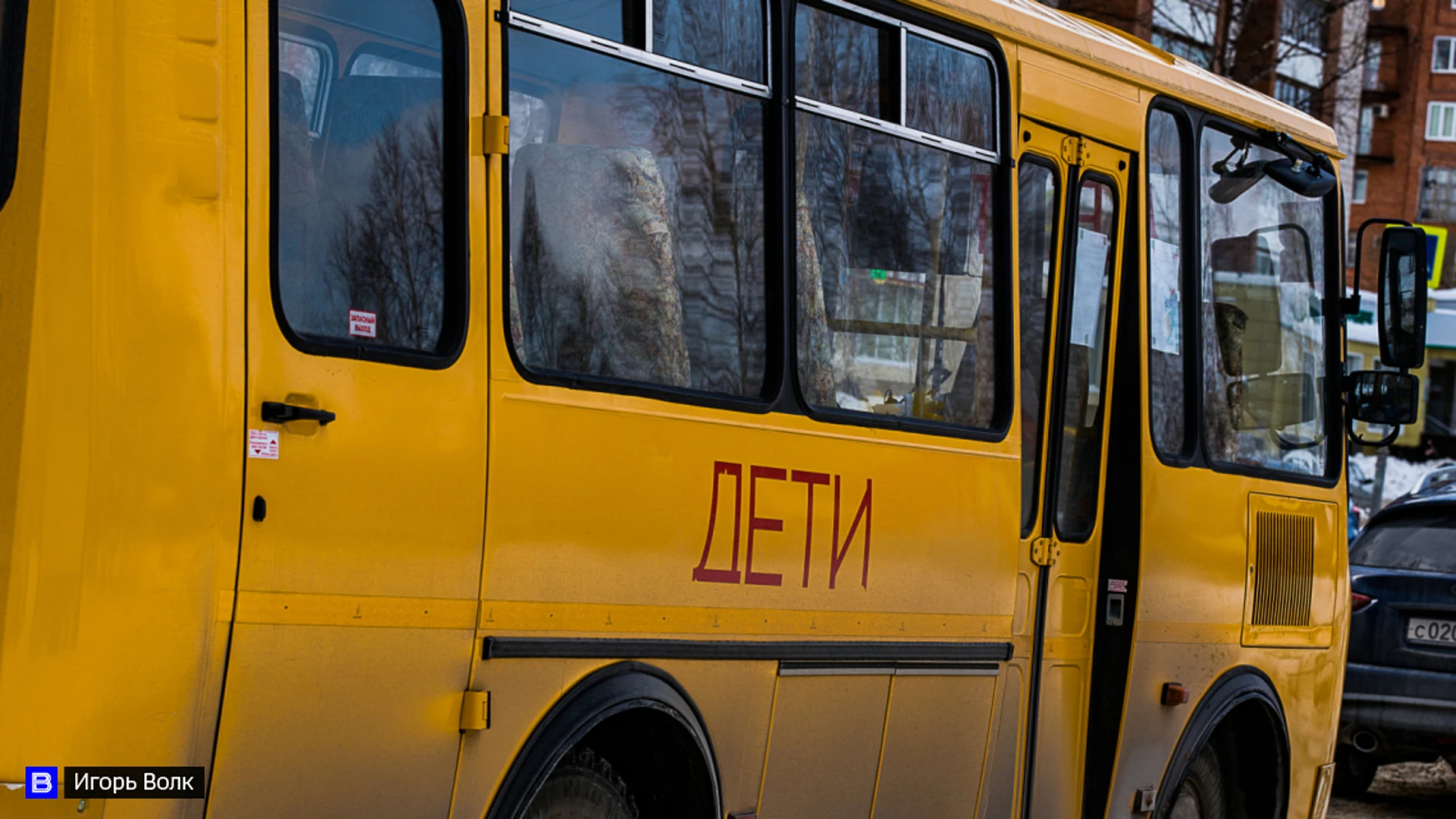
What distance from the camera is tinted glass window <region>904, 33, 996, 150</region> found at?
5238 mm

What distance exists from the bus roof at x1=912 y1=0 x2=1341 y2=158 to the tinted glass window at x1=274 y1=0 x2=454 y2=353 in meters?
1.96

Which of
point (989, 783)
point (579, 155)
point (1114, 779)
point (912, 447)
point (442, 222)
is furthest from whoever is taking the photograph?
point (1114, 779)

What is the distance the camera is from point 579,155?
4.20 metres

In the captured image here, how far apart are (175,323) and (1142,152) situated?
160 inches

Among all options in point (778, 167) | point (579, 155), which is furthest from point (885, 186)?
point (579, 155)

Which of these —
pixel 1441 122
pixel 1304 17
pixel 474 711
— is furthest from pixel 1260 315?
pixel 1441 122

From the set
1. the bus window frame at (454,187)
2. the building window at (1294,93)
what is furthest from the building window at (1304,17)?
the bus window frame at (454,187)

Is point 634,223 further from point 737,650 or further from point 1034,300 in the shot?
point 1034,300

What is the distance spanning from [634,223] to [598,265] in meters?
0.17

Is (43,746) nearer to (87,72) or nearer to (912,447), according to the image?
(87,72)

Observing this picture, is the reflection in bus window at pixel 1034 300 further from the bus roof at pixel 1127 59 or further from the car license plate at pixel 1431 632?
the car license plate at pixel 1431 632

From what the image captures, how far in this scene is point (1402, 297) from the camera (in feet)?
23.6

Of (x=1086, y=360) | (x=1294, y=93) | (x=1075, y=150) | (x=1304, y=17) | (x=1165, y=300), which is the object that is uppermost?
(x=1294, y=93)

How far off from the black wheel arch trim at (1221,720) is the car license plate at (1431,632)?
3.23m
